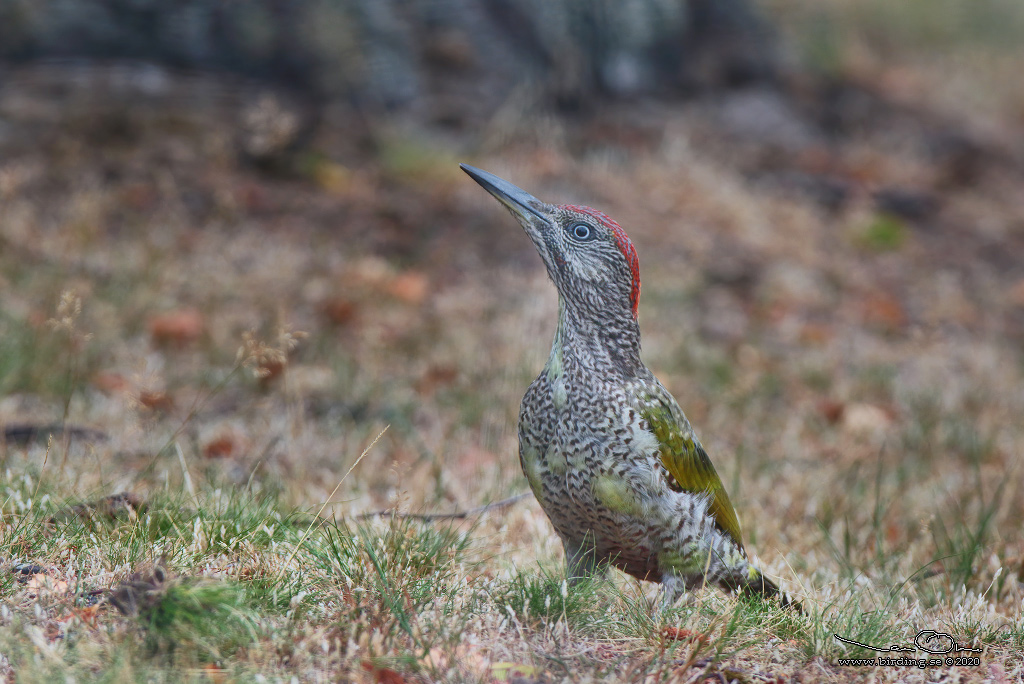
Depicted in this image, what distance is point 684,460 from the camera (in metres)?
3.19

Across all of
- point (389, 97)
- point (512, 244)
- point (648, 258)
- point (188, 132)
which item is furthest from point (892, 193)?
point (188, 132)

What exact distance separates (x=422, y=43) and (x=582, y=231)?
21.7 feet

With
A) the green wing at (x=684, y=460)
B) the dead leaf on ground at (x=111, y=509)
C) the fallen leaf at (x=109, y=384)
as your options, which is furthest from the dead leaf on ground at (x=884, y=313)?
the dead leaf on ground at (x=111, y=509)

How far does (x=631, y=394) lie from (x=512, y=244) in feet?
15.3

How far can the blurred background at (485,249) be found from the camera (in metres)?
4.56

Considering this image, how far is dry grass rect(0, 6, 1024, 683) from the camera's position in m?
2.64

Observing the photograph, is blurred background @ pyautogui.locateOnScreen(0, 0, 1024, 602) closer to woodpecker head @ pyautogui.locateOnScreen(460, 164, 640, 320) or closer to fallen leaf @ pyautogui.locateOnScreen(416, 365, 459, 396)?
fallen leaf @ pyautogui.locateOnScreen(416, 365, 459, 396)

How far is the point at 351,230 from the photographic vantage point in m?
7.54

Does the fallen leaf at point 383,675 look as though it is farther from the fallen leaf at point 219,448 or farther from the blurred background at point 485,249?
the fallen leaf at point 219,448

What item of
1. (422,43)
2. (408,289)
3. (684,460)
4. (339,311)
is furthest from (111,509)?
(422,43)

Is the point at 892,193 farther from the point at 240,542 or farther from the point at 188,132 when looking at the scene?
the point at 240,542

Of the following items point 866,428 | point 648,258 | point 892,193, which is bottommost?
point 866,428

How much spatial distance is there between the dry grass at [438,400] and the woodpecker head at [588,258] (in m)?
0.87

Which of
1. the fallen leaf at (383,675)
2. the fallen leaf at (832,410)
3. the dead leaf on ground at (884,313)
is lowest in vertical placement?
the fallen leaf at (832,410)
